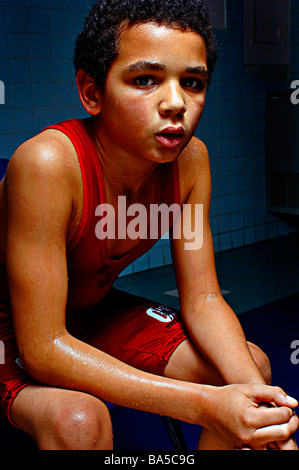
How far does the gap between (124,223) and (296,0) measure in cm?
338

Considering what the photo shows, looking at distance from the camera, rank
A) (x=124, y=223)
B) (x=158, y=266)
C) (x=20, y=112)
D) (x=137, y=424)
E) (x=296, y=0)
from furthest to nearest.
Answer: (x=296, y=0) → (x=158, y=266) → (x=20, y=112) → (x=137, y=424) → (x=124, y=223)

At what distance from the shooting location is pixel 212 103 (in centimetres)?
343

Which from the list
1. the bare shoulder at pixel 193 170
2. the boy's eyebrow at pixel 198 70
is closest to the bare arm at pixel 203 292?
the bare shoulder at pixel 193 170

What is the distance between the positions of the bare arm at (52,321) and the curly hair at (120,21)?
0.64ft

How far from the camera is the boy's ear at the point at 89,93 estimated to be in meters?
1.00

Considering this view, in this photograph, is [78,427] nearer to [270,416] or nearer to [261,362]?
[270,416]

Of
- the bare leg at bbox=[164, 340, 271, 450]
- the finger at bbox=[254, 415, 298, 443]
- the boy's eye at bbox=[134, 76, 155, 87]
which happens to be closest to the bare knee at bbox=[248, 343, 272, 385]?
the bare leg at bbox=[164, 340, 271, 450]

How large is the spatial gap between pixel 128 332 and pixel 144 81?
0.53 metres

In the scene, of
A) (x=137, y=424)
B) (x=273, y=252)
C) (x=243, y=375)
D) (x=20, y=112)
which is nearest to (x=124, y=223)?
(x=243, y=375)

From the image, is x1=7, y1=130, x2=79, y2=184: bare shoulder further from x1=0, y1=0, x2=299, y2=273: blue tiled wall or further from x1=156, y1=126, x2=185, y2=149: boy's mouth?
x1=0, y1=0, x2=299, y2=273: blue tiled wall

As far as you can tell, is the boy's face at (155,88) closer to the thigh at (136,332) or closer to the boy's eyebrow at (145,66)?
the boy's eyebrow at (145,66)

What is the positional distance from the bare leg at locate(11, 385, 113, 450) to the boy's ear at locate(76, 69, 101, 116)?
0.52 metres

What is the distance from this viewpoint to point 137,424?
1663 mm
